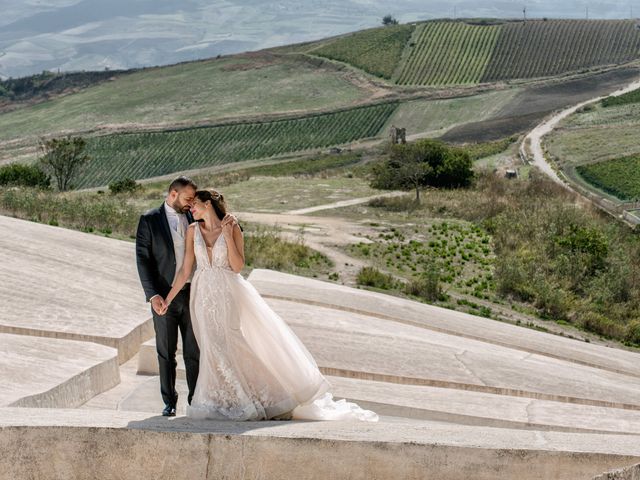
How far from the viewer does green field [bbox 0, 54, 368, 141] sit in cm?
11375

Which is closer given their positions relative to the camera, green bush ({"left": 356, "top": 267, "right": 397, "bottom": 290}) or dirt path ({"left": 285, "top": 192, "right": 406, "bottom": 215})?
green bush ({"left": 356, "top": 267, "right": 397, "bottom": 290})

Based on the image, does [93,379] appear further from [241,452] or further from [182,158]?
[182,158]

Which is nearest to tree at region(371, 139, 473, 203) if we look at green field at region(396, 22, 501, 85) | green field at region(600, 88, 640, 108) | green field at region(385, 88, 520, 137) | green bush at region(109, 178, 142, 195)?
green bush at region(109, 178, 142, 195)

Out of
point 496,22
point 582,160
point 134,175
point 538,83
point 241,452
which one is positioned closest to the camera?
point 241,452

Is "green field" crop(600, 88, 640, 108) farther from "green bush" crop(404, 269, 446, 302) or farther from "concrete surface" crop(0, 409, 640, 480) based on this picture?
"concrete surface" crop(0, 409, 640, 480)

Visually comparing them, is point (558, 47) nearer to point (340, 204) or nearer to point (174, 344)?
point (340, 204)

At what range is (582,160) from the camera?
64.6 meters

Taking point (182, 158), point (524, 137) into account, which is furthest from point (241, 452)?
point (182, 158)

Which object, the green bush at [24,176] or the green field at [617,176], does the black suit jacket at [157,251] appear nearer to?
the green bush at [24,176]

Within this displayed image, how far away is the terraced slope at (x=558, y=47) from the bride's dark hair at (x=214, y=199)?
11366 cm

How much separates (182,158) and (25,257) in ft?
264

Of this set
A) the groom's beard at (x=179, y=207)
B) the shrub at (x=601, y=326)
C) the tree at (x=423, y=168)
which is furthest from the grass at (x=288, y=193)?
the groom's beard at (x=179, y=207)

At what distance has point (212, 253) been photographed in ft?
26.9

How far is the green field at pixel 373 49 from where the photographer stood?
127625 mm
